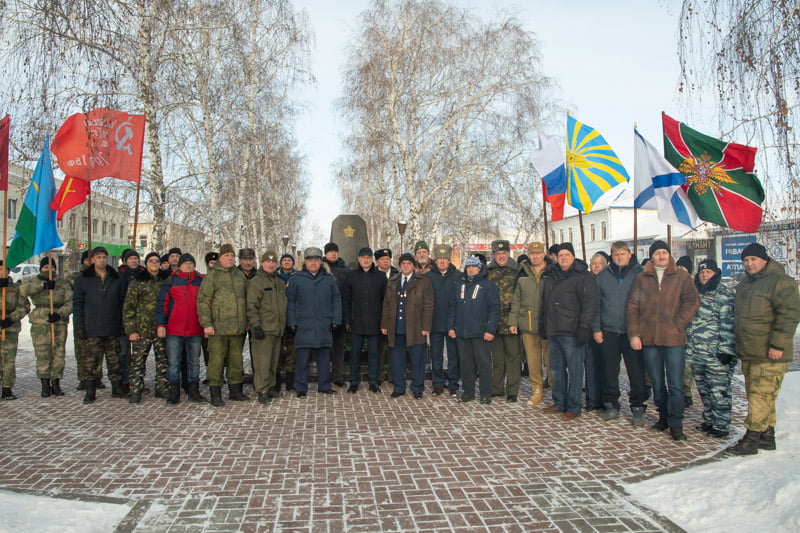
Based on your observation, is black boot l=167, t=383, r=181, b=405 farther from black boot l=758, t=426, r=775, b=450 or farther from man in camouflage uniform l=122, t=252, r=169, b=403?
black boot l=758, t=426, r=775, b=450

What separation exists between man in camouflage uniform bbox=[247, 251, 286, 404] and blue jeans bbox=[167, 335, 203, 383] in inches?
31.3

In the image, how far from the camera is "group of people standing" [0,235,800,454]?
5.74 metres

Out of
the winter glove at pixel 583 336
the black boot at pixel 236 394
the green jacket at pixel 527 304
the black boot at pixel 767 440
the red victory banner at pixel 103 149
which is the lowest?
the black boot at pixel 767 440

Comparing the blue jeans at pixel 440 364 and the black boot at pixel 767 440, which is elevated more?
the blue jeans at pixel 440 364

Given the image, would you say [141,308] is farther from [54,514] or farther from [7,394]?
[54,514]

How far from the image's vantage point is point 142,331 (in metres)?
7.15

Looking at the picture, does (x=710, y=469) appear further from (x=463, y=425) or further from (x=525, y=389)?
(x=525, y=389)

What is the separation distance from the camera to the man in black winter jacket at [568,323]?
6.24 m

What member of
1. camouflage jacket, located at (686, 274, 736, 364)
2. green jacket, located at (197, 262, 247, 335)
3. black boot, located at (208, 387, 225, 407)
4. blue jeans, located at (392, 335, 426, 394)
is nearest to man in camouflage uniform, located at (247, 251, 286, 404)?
green jacket, located at (197, 262, 247, 335)

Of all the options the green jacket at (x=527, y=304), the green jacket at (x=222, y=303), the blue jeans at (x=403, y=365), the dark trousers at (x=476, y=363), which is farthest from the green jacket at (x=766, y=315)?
the green jacket at (x=222, y=303)

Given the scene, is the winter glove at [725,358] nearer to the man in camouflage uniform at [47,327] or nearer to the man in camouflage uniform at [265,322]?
the man in camouflage uniform at [265,322]

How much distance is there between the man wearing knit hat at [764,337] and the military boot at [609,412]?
136 cm

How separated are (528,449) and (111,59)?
20.1 feet

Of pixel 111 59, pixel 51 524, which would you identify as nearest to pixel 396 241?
pixel 111 59
